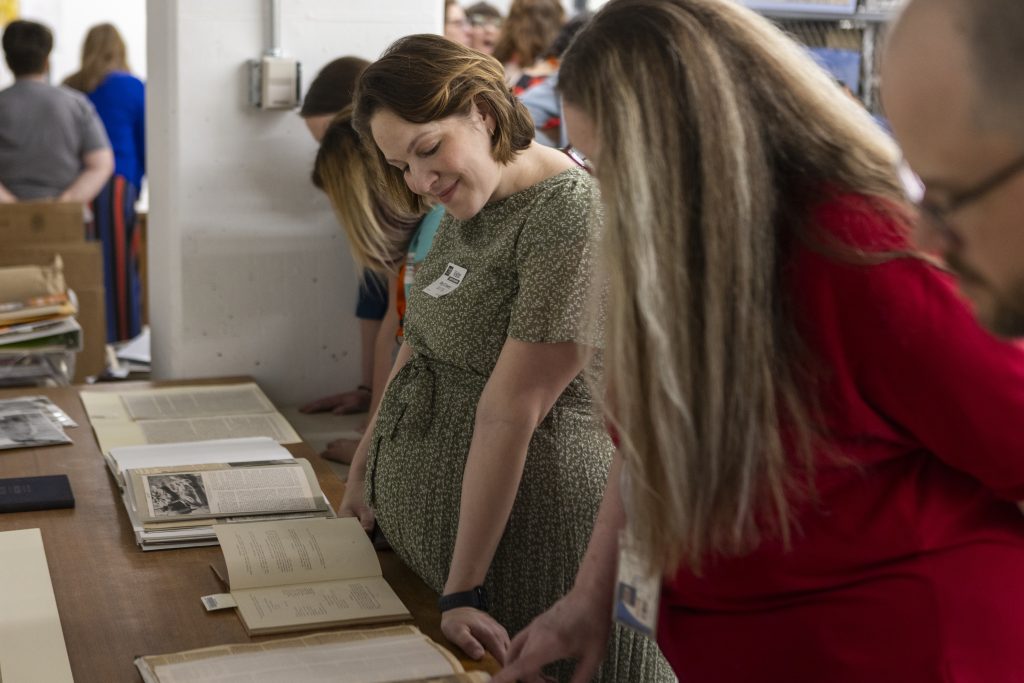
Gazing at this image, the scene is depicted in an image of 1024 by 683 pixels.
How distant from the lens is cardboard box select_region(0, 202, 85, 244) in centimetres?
341

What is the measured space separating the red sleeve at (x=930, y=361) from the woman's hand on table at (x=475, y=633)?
0.63m

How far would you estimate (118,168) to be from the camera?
5559 millimetres

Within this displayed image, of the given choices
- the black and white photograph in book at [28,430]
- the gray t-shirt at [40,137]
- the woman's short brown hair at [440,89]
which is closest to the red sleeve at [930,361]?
the woman's short brown hair at [440,89]

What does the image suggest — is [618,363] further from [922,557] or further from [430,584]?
[430,584]

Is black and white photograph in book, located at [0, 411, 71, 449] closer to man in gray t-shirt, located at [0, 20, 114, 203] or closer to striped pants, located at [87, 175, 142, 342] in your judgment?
man in gray t-shirt, located at [0, 20, 114, 203]

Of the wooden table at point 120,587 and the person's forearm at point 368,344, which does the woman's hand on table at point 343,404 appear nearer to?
the person's forearm at point 368,344

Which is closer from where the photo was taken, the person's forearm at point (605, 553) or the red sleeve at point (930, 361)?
the red sleeve at point (930, 361)

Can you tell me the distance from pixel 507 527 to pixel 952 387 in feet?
2.69

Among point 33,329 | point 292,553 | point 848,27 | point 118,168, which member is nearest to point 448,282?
point 292,553

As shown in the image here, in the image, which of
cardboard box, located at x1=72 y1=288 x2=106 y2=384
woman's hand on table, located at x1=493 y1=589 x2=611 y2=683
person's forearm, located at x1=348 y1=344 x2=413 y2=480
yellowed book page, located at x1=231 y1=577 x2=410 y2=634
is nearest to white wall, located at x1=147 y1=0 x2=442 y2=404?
cardboard box, located at x1=72 y1=288 x2=106 y2=384

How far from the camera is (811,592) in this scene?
1.09m

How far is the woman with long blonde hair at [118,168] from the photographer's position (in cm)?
538

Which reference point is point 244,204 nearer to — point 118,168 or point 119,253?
point 119,253

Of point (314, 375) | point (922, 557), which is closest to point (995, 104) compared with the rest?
point (922, 557)
